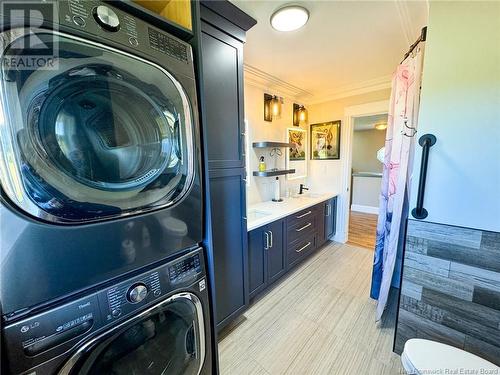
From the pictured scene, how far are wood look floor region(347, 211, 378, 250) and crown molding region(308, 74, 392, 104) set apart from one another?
2332 mm

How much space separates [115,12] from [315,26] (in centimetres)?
150

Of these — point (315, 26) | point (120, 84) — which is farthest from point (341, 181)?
point (120, 84)

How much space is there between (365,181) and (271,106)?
12.2ft

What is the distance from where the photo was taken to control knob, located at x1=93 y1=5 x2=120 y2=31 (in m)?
0.60

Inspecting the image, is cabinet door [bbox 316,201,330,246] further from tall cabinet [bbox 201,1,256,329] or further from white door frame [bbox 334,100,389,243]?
tall cabinet [bbox 201,1,256,329]

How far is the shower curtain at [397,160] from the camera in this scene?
1.50 metres

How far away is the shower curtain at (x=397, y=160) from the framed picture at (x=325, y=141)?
135 cm

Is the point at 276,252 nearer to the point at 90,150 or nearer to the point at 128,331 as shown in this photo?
the point at 128,331

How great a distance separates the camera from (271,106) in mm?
2717

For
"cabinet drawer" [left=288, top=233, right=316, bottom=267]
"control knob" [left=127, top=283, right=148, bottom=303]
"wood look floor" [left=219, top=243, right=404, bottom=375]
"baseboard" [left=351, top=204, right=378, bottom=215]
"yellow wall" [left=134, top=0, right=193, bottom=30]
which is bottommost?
"wood look floor" [left=219, top=243, right=404, bottom=375]

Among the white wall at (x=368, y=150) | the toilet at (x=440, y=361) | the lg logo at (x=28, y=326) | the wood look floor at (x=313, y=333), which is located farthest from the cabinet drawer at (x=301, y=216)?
the white wall at (x=368, y=150)

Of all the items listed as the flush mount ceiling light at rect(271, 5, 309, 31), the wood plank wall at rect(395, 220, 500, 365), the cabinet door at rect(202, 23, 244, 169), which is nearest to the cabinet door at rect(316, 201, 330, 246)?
the wood plank wall at rect(395, 220, 500, 365)

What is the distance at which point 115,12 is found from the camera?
64 centimetres

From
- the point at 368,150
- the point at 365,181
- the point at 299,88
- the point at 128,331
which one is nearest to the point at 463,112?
the point at 128,331
